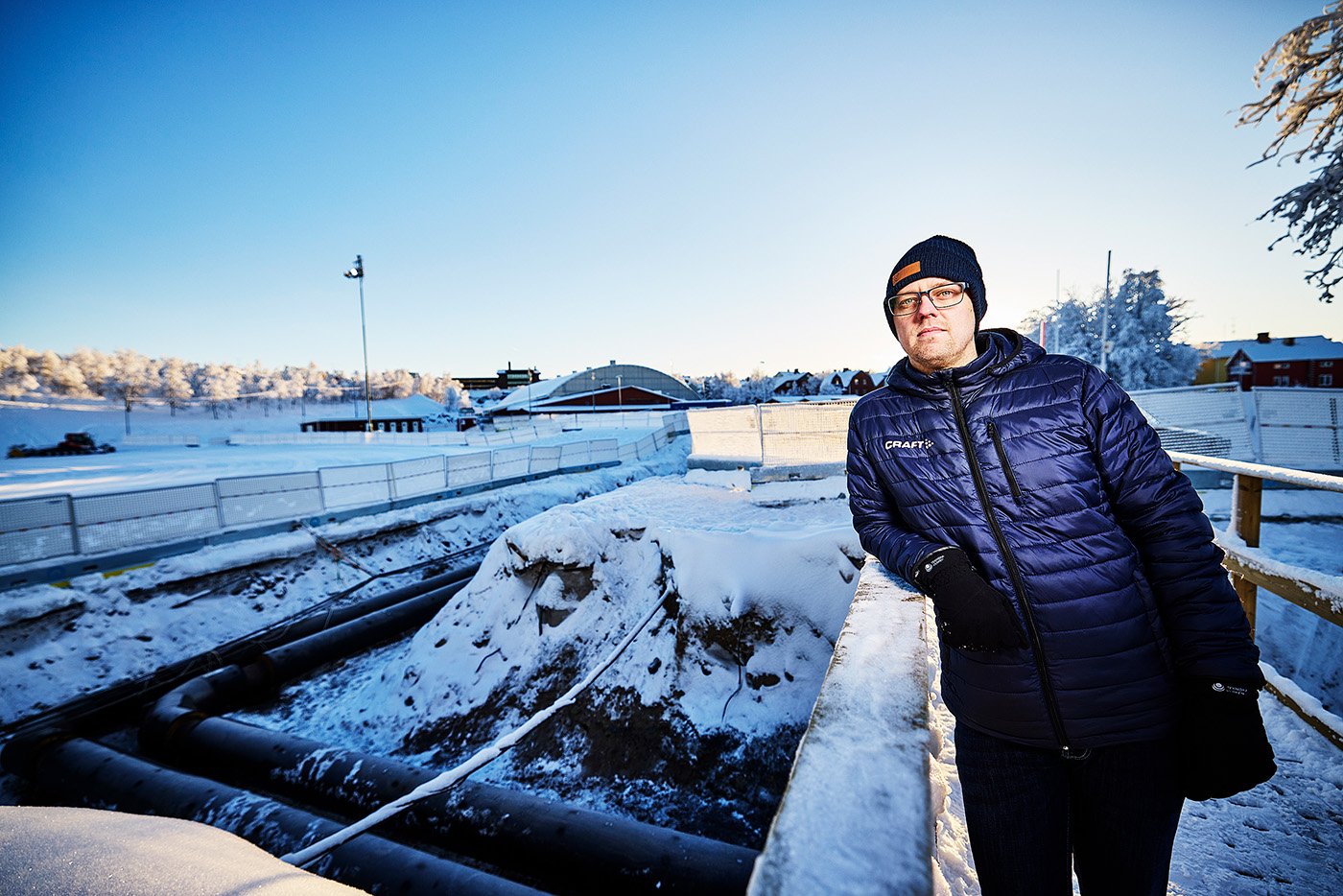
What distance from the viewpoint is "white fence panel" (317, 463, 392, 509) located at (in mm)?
13617

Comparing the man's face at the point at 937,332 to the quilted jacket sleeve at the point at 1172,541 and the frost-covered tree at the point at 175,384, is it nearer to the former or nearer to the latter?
the quilted jacket sleeve at the point at 1172,541

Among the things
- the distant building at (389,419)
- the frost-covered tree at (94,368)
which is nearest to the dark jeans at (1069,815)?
the distant building at (389,419)

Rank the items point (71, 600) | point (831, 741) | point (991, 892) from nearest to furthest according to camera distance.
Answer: point (831, 741) → point (991, 892) → point (71, 600)

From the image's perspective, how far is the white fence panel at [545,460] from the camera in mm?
21469

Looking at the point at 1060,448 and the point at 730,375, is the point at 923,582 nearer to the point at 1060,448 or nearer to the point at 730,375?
the point at 1060,448

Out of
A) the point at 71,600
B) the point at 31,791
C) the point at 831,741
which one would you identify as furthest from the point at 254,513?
the point at 831,741

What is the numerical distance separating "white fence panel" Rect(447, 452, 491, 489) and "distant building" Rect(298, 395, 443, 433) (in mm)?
48712

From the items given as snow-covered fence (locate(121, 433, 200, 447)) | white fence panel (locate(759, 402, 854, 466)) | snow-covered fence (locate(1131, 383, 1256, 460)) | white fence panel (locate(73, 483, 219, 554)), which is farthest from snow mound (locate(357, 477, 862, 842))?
snow-covered fence (locate(121, 433, 200, 447))

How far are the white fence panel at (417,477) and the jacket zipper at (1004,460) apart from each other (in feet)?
53.3

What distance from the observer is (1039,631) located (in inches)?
65.5

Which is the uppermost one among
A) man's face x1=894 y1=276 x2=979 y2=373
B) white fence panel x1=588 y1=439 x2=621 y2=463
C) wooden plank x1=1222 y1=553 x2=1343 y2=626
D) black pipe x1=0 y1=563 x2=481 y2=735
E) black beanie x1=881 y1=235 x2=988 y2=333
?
black beanie x1=881 y1=235 x2=988 y2=333

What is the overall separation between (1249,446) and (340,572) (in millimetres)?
21080

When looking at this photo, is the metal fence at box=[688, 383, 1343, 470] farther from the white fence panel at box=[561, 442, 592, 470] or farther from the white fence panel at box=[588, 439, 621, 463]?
the white fence panel at box=[588, 439, 621, 463]

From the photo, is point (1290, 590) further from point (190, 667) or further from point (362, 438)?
point (362, 438)
